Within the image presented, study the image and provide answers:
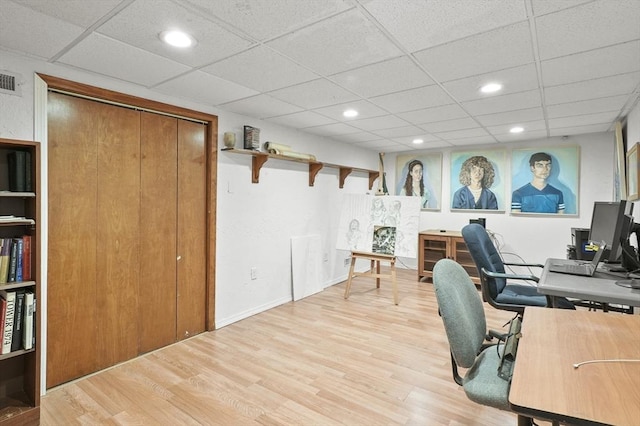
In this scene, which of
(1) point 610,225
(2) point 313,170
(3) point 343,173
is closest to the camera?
(1) point 610,225

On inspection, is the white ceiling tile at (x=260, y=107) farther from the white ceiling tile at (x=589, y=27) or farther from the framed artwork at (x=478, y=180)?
the framed artwork at (x=478, y=180)

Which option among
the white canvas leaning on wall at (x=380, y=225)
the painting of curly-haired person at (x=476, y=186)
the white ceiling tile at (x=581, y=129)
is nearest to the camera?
the white ceiling tile at (x=581, y=129)

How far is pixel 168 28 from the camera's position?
1.86 meters

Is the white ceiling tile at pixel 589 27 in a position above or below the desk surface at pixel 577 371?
above

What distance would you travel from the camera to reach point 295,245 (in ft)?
15.1

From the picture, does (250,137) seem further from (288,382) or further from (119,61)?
(288,382)

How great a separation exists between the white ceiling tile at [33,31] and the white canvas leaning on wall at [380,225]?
377 centimetres

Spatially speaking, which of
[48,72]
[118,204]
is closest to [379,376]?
[118,204]

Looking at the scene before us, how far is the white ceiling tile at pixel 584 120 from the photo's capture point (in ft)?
12.2

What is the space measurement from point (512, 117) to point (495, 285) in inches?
81.4

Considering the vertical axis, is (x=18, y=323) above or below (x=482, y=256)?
below

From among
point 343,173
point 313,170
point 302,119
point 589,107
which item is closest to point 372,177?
point 343,173

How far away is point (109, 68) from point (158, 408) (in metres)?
2.37

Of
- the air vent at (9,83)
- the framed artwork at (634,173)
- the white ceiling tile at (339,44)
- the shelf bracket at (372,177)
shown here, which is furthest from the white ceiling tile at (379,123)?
the air vent at (9,83)
